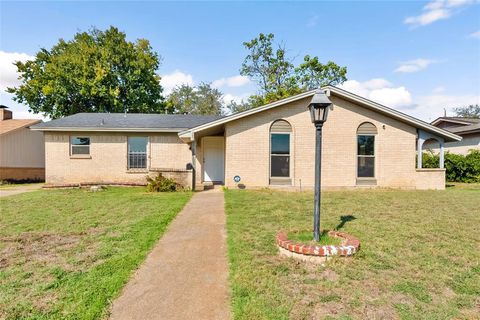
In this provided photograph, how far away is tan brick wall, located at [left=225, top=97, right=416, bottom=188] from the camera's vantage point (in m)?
12.3

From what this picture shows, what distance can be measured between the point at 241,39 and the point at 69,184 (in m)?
23.7

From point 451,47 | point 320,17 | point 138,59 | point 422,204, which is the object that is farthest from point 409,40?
point 138,59

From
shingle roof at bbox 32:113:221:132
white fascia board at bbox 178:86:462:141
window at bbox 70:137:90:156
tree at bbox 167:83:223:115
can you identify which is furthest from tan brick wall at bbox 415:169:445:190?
tree at bbox 167:83:223:115

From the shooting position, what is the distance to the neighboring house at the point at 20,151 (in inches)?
658

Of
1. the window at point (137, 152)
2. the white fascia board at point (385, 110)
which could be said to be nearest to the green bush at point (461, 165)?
the white fascia board at point (385, 110)

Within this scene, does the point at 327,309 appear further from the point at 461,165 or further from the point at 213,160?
the point at 461,165

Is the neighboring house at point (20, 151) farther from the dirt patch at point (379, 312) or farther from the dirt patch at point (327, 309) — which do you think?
the dirt patch at point (379, 312)

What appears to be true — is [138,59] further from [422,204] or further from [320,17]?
[422,204]

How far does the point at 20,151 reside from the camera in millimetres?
17438

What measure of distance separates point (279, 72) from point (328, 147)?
2105 cm

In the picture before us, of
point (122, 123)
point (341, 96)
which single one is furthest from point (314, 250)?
point (122, 123)

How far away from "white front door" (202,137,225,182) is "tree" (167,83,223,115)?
28.7 m

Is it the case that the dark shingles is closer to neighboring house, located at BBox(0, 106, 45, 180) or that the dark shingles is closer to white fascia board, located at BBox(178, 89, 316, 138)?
white fascia board, located at BBox(178, 89, 316, 138)

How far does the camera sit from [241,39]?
3095cm
